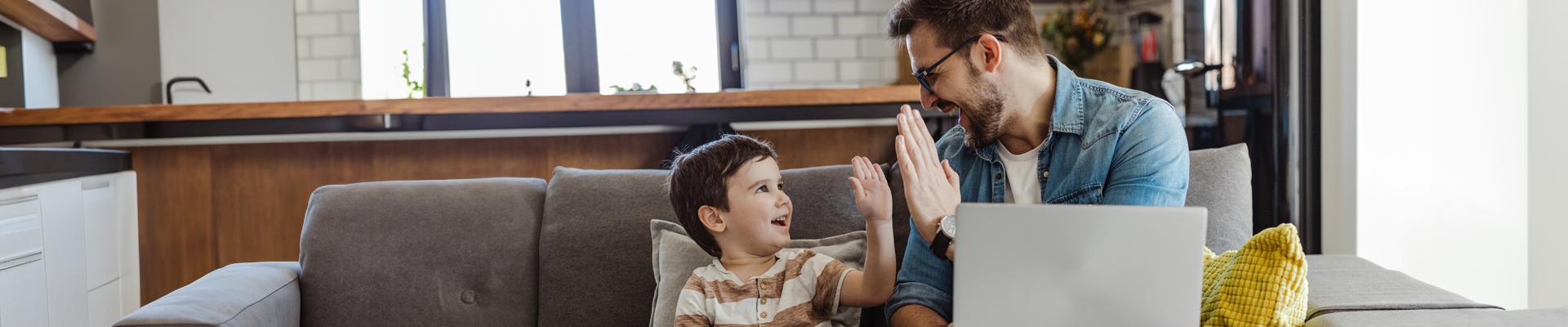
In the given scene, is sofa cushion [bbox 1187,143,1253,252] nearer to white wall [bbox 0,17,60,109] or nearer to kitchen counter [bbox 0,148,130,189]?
kitchen counter [bbox 0,148,130,189]

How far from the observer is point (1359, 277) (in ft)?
4.91

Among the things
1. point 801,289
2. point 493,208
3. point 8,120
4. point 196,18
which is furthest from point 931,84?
point 196,18

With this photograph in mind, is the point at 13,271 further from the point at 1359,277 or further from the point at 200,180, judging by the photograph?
the point at 1359,277

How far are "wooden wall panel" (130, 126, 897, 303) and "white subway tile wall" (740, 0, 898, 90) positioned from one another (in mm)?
1686

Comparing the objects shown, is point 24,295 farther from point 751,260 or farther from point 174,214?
point 751,260

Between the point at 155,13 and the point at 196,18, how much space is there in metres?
0.15

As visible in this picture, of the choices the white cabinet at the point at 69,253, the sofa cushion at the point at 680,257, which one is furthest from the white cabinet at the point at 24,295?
the sofa cushion at the point at 680,257

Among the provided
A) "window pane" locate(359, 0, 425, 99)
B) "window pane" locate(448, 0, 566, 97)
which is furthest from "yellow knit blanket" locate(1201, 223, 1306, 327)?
"window pane" locate(359, 0, 425, 99)

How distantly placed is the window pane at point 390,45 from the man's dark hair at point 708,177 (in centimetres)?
303

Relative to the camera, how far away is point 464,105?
9.39 feet

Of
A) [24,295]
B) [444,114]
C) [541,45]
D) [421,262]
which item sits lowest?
[24,295]

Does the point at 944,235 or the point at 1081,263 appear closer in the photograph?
the point at 1081,263

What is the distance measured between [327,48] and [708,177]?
3153 millimetres

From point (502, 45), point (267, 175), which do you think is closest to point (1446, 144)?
point (267, 175)
